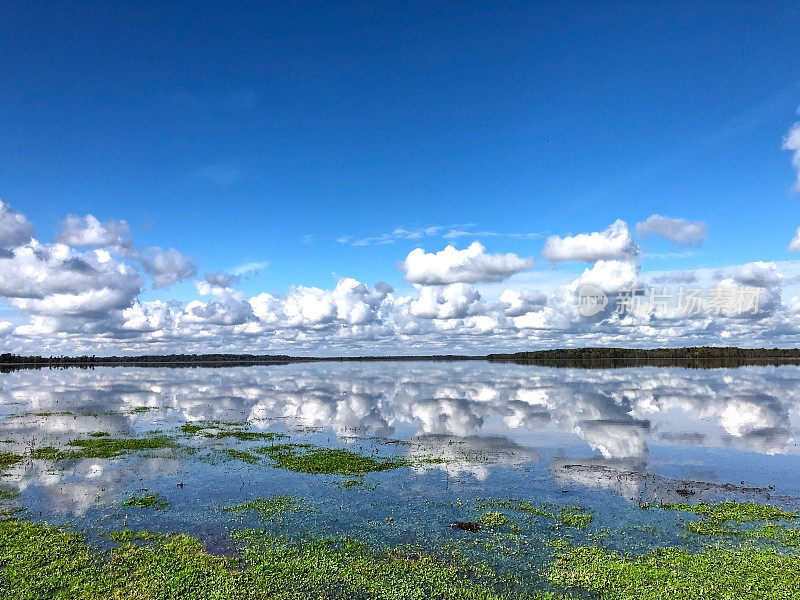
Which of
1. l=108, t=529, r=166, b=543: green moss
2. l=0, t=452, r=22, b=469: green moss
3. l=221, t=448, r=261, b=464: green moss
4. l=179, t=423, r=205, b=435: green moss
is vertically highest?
l=108, t=529, r=166, b=543: green moss

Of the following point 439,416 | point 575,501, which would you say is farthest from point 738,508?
point 439,416

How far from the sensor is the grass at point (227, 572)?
15.1m

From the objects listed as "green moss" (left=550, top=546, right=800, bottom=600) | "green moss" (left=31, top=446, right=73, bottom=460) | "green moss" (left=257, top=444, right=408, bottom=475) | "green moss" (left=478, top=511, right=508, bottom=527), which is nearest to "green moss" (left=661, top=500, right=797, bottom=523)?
"green moss" (left=550, top=546, right=800, bottom=600)

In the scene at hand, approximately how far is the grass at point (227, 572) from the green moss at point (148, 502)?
4184 mm

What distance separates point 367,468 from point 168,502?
11359mm

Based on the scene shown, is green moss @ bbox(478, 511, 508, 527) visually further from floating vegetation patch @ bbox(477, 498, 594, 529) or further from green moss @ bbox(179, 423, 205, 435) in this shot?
green moss @ bbox(179, 423, 205, 435)

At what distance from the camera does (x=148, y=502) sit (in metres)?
23.5

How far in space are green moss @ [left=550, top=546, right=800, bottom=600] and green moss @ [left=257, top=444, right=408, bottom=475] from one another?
49.6ft

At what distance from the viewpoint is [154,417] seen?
54625mm

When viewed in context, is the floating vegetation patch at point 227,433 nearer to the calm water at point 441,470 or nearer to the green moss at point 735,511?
the calm water at point 441,470

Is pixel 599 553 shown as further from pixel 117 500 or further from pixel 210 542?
pixel 117 500

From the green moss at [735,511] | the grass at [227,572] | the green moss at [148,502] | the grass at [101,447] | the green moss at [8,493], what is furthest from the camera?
the grass at [101,447]

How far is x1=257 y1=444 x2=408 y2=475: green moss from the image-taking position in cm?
3012

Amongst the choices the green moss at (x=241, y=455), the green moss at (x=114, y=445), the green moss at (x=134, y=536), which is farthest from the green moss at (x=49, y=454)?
the green moss at (x=134, y=536)
